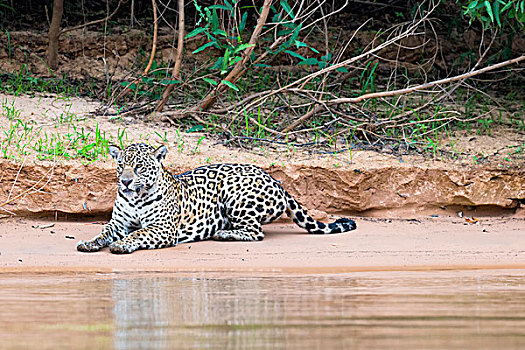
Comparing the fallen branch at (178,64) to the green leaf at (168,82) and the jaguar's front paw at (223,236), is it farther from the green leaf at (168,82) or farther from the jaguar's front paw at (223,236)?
the jaguar's front paw at (223,236)

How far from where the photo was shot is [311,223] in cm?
800

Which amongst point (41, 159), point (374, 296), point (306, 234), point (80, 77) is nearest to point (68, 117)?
point (41, 159)

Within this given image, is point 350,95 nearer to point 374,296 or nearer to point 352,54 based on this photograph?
point 352,54

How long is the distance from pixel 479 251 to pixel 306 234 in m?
1.78

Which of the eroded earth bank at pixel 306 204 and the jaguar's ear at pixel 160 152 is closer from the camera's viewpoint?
the eroded earth bank at pixel 306 204

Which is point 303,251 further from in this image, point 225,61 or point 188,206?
point 225,61

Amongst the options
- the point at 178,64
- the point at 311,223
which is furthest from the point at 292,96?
the point at 311,223

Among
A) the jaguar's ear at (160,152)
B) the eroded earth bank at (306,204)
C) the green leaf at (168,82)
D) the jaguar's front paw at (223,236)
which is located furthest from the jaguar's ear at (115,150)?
the green leaf at (168,82)

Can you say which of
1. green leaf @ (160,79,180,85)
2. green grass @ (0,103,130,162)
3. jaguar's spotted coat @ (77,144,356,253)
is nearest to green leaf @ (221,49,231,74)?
green leaf @ (160,79,180,85)

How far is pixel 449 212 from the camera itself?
8977mm

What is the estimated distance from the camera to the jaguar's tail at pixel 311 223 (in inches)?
314

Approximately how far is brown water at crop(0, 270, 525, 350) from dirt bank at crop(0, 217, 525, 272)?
58 centimetres

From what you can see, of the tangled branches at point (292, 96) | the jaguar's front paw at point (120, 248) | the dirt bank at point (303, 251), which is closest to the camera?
the dirt bank at point (303, 251)

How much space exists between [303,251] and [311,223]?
0.93 m
